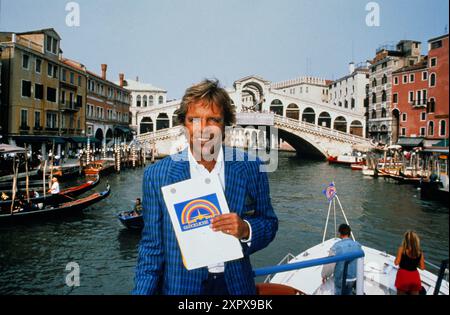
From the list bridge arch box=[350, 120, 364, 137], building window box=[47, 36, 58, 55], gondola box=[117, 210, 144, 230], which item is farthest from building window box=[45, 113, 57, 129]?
bridge arch box=[350, 120, 364, 137]

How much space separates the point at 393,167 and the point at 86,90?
41.8 ft

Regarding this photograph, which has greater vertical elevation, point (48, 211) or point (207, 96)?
point (207, 96)

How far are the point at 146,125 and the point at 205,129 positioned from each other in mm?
23982

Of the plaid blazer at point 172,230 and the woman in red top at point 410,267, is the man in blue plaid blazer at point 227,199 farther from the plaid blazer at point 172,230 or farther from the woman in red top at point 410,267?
the woman in red top at point 410,267

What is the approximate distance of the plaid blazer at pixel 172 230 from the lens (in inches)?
38.6

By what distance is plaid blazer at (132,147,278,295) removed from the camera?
3.22 feet

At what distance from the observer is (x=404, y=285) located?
2014 mm

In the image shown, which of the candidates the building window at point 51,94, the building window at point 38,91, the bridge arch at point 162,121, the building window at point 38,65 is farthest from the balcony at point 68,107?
the bridge arch at point 162,121

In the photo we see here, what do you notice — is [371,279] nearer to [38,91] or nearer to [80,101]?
[38,91]

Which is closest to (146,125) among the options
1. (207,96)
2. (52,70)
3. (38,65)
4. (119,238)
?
(52,70)

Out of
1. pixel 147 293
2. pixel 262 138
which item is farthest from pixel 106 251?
pixel 262 138

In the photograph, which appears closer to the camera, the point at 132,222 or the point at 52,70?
the point at 132,222

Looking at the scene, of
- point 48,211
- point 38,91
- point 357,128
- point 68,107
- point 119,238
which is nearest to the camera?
point 119,238

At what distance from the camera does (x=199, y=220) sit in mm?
952
